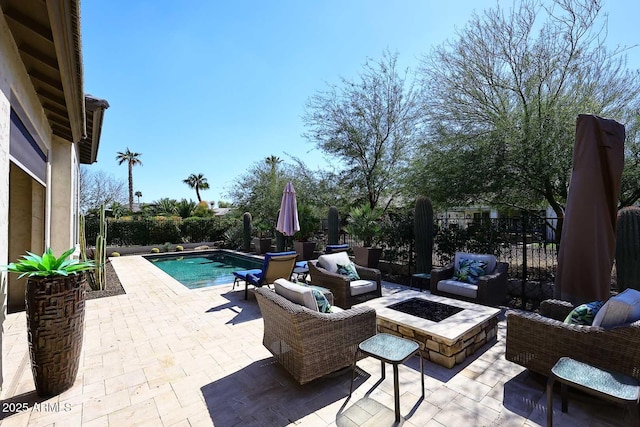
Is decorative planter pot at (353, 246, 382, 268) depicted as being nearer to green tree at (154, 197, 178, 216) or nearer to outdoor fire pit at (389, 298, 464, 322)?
outdoor fire pit at (389, 298, 464, 322)

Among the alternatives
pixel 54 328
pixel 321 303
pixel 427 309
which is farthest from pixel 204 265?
pixel 427 309

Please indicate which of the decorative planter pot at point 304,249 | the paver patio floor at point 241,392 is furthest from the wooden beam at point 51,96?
the decorative planter pot at point 304,249

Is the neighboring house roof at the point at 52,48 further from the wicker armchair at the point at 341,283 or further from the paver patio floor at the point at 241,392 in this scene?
the wicker armchair at the point at 341,283

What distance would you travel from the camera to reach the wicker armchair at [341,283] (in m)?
5.36

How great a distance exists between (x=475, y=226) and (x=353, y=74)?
765cm

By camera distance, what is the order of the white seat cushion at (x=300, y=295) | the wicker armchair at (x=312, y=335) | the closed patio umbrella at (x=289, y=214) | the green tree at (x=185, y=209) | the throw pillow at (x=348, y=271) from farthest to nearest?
the green tree at (x=185, y=209) < the closed patio umbrella at (x=289, y=214) < the throw pillow at (x=348, y=271) < the white seat cushion at (x=300, y=295) < the wicker armchair at (x=312, y=335)

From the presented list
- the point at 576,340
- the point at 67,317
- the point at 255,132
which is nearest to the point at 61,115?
the point at 67,317

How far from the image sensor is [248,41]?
904 centimetres

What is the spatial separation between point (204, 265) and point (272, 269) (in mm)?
8302

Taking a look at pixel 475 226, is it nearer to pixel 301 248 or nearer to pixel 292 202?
pixel 292 202

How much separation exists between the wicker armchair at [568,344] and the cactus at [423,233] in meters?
4.22

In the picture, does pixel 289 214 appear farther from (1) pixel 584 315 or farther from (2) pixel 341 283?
(1) pixel 584 315

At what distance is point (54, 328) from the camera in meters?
2.91

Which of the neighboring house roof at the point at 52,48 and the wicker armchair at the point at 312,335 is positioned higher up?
the neighboring house roof at the point at 52,48
